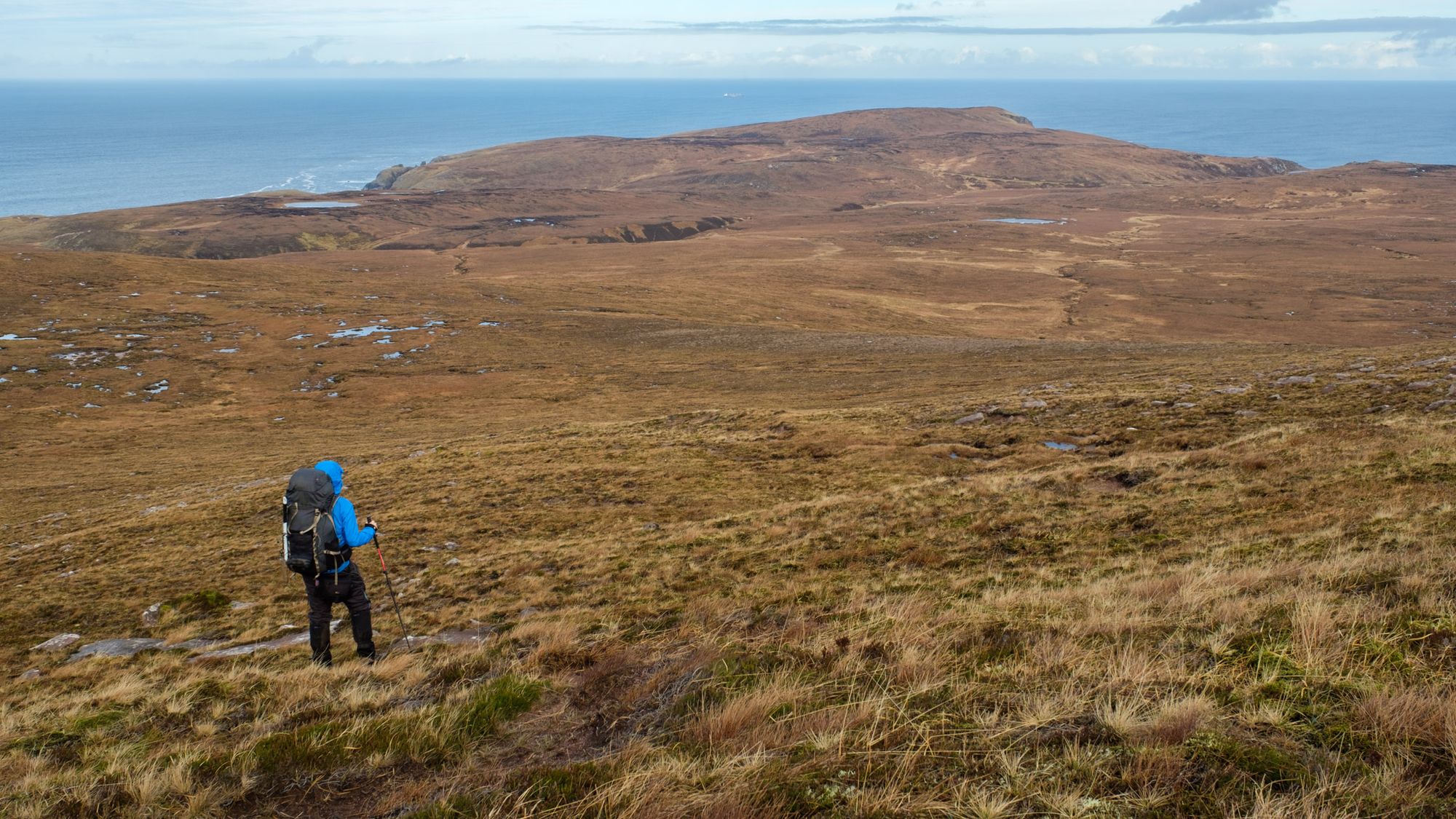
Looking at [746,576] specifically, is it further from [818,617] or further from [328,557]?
[328,557]

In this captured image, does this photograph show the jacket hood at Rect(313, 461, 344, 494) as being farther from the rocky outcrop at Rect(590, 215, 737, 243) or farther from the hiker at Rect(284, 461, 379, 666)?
the rocky outcrop at Rect(590, 215, 737, 243)

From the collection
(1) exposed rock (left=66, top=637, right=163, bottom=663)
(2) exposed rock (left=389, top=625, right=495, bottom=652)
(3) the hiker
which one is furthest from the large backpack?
(1) exposed rock (left=66, top=637, right=163, bottom=663)

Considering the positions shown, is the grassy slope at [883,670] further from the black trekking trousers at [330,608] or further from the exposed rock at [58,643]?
the exposed rock at [58,643]

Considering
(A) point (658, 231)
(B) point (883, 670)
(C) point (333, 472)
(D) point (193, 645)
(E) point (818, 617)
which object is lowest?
(D) point (193, 645)

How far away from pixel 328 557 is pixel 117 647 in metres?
6.58

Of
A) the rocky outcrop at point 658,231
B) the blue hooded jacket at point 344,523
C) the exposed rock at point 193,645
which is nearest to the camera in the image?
the blue hooded jacket at point 344,523

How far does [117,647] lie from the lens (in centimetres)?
1329

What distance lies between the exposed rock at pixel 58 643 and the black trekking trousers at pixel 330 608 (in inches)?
273

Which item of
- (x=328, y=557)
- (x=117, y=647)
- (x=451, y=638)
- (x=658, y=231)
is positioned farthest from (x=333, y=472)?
(x=658, y=231)

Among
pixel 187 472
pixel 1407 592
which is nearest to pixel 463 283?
pixel 187 472

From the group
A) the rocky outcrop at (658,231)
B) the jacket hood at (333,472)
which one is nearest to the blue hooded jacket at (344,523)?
the jacket hood at (333,472)

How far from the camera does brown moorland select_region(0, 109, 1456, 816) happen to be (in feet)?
16.4

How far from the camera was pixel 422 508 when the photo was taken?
2155 cm

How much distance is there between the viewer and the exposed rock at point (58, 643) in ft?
44.3
